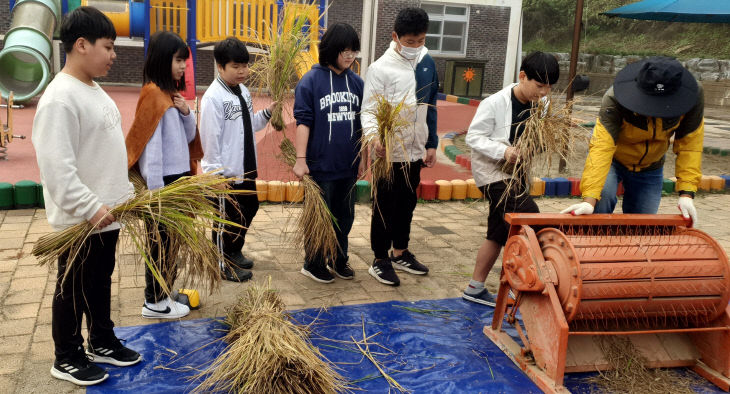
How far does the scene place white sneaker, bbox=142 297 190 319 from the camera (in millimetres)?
3498

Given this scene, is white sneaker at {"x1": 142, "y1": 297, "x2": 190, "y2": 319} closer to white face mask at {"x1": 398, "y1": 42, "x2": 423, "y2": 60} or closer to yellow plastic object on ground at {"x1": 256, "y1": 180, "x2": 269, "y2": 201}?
white face mask at {"x1": 398, "y1": 42, "x2": 423, "y2": 60}

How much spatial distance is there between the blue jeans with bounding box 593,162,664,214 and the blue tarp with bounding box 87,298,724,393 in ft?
3.33

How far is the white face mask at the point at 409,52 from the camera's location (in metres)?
3.94

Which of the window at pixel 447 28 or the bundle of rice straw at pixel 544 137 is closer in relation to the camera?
the bundle of rice straw at pixel 544 137

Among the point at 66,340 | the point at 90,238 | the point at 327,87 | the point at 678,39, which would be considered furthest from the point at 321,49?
the point at 678,39

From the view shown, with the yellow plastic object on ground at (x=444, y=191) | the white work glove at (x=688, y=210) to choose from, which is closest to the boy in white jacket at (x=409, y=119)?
the white work glove at (x=688, y=210)

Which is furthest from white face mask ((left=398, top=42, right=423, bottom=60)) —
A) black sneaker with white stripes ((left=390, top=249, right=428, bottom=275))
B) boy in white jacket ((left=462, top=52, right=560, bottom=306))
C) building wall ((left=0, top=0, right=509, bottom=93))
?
building wall ((left=0, top=0, right=509, bottom=93))

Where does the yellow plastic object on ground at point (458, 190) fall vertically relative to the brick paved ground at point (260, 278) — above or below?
above

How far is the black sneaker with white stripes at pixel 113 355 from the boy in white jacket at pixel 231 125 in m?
0.77

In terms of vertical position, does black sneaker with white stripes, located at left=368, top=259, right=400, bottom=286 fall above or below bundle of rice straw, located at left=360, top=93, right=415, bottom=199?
below

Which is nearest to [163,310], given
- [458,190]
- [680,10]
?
[458,190]

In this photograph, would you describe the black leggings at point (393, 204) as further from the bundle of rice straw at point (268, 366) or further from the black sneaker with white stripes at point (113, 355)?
the black sneaker with white stripes at point (113, 355)

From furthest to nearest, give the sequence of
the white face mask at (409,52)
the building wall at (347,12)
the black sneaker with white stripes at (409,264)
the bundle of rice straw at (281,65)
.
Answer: the building wall at (347,12) < the black sneaker with white stripes at (409,264) < the bundle of rice straw at (281,65) < the white face mask at (409,52)

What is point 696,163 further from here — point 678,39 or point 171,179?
point 678,39
